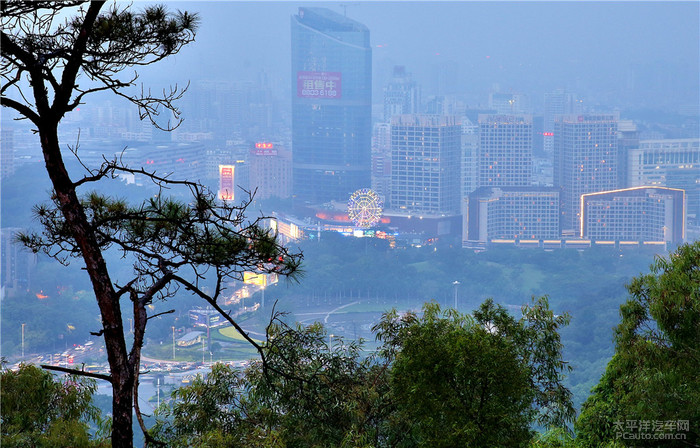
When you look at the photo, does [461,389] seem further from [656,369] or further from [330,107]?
[330,107]

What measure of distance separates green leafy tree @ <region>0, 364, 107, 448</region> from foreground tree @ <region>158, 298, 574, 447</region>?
301 millimetres

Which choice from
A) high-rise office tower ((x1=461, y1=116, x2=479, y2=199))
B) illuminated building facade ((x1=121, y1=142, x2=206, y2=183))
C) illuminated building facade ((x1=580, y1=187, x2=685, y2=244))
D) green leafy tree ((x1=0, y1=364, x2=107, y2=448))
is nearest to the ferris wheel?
illuminated building facade ((x1=121, y1=142, x2=206, y2=183))

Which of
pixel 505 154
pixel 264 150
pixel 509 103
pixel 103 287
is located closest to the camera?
pixel 103 287

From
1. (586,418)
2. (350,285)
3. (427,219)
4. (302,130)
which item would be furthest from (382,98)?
(586,418)

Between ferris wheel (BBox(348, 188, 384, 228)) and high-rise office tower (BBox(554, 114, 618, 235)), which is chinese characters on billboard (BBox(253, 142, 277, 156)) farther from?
high-rise office tower (BBox(554, 114, 618, 235))

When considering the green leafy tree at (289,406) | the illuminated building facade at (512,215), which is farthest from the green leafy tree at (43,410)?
the illuminated building facade at (512,215)

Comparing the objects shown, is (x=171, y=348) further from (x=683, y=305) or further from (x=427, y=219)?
(x=683, y=305)

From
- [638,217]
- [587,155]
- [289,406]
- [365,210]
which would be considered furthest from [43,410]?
[587,155]

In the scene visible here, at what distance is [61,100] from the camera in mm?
1250

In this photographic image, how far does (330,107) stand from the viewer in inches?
1273

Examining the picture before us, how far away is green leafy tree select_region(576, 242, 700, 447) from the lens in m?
2.15

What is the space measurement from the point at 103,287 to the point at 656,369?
166 cm

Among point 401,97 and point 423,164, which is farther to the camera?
point 401,97

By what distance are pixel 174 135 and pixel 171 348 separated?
22.1 meters
